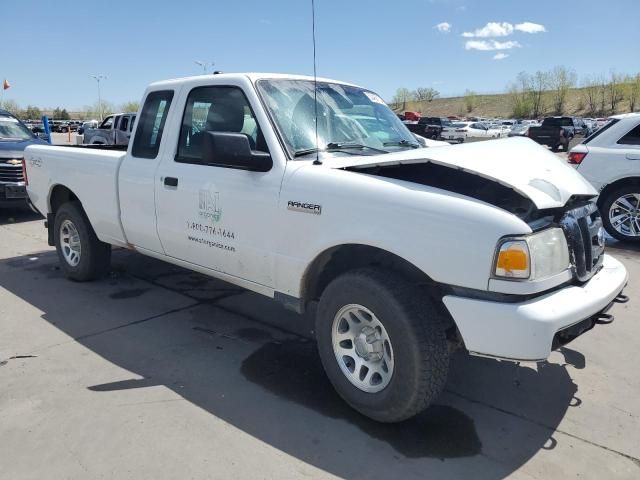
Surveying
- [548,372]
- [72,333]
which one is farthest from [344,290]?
[72,333]

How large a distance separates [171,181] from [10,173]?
705 centimetres

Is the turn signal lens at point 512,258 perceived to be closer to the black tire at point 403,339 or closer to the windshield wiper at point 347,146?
the black tire at point 403,339

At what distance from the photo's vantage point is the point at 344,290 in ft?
10.4

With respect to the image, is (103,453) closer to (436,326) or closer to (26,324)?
(436,326)

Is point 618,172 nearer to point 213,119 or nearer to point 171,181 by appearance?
point 213,119

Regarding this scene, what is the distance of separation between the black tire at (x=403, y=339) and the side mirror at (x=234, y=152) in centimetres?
100

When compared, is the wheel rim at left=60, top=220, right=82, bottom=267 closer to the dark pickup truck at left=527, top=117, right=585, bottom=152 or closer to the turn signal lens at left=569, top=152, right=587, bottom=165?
the turn signal lens at left=569, top=152, right=587, bottom=165

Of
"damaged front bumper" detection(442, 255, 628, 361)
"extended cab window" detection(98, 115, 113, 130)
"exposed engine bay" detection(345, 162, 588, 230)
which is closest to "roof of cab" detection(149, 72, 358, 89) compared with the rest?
"exposed engine bay" detection(345, 162, 588, 230)

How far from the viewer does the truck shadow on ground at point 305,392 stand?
9.65 feet

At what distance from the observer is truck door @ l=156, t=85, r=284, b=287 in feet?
12.0

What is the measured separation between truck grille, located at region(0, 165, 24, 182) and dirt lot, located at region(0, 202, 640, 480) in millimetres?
5609

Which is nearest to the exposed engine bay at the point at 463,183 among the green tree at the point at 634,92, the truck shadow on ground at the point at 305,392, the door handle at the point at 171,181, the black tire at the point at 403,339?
the black tire at the point at 403,339

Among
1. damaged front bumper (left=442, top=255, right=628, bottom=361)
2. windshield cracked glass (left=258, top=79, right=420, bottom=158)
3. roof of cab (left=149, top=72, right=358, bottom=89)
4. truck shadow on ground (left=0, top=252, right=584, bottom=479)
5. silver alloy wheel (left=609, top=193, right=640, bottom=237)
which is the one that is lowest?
truck shadow on ground (left=0, top=252, right=584, bottom=479)

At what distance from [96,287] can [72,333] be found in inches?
51.2
